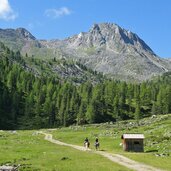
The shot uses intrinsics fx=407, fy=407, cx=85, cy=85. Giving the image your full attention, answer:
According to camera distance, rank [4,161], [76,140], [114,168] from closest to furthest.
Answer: [114,168]
[4,161]
[76,140]

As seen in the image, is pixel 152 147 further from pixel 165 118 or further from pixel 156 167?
pixel 165 118

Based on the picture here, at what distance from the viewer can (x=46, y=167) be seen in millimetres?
52250

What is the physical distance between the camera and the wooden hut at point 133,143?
270 feet

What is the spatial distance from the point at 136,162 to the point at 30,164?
14705 mm

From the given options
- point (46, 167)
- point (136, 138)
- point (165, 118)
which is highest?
point (165, 118)

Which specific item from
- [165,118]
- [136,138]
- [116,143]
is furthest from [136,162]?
[165,118]

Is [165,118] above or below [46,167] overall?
above

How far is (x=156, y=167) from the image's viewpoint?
167 feet

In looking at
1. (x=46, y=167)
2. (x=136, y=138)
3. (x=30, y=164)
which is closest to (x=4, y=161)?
(x=30, y=164)

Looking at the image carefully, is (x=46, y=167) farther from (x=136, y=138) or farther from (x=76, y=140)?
(x=76, y=140)

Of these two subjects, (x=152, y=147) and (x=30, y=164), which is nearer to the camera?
(x=30, y=164)

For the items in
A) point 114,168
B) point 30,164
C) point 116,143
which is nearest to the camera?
point 114,168

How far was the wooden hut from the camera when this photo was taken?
270 ft

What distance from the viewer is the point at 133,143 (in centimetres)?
8312
